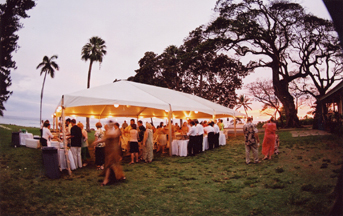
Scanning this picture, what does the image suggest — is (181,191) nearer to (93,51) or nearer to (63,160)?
(63,160)

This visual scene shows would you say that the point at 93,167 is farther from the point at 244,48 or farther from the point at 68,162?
the point at 244,48

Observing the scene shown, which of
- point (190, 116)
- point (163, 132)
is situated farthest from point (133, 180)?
point (190, 116)

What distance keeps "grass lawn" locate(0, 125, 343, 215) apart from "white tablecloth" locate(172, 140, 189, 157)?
11.5 ft

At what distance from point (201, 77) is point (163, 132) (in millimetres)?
19158

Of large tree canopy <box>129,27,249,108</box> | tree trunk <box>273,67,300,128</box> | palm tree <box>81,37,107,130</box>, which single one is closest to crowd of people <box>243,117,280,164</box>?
tree trunk <box>273,67,300,128</box>

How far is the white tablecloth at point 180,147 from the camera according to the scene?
11.9m

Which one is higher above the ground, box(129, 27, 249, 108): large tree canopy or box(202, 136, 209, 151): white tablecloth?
box(129, 27, 249, 108): large tree canopy

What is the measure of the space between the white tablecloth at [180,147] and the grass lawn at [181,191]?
11.5 ft

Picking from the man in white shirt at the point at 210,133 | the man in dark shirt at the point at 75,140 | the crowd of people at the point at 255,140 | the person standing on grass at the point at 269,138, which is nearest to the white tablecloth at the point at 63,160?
the man in dark shirt at the point at 75,140

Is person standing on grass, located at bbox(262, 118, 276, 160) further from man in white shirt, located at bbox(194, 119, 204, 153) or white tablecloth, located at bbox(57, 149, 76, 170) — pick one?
white tablecloth, located at bbox(57, 149, 76, 170)

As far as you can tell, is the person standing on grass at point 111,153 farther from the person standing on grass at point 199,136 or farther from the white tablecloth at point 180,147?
the person standing on grass at point 199,136

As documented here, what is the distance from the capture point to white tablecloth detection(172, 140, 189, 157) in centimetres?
1188

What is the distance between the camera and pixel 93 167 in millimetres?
8867

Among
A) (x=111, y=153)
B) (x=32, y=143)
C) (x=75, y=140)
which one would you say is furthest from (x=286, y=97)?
(x=111, y=153)
